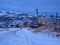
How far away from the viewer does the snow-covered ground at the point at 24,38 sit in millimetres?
2650

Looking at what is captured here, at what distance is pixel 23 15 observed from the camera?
2.71 meters

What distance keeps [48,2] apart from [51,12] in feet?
0.52

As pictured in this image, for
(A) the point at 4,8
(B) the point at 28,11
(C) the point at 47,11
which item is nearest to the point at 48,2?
(C) the point at 47,11

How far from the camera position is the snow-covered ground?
2650 mm

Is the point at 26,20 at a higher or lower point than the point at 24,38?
higher

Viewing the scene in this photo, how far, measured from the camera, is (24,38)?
2.68 m

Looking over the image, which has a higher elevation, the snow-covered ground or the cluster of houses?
the cluster of houses

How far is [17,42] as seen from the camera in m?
2.66

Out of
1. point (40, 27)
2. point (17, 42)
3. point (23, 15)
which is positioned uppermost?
point (23, 15)

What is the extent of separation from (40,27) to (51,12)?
279mm

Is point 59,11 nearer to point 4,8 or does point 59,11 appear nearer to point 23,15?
point 23,15

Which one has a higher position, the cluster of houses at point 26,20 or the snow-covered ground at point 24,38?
the cluster of houses at point 26,20

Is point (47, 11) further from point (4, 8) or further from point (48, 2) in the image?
point (4, 8)

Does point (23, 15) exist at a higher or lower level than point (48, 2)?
lower
